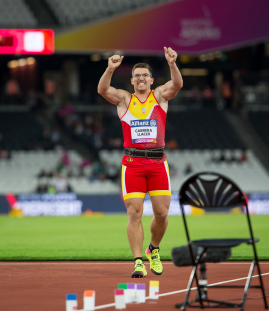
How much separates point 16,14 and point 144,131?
2203cm

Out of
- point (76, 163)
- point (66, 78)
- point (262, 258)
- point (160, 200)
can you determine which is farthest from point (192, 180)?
point (66, 78)

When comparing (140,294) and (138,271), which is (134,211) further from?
(140,294)

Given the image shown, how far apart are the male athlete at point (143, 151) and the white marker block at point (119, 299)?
2349mm

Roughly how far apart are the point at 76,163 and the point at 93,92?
328 inches

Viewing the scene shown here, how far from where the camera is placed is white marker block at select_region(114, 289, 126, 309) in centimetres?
502

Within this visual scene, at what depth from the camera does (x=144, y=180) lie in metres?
7.61

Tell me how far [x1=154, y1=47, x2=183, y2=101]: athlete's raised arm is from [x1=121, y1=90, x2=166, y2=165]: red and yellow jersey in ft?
0.47

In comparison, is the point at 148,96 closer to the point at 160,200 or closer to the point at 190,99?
the point at 160,200

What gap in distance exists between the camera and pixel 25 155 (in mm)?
28531

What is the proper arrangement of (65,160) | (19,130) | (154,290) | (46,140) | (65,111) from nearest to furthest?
(154,290) → (65,160) → (46,140) → (19,130) → (65,111)

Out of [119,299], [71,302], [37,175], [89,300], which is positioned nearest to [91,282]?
[119,299]

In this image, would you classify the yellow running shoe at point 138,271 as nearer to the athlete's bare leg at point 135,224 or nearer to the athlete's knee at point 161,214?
the athlete's bare leg at point 135,224

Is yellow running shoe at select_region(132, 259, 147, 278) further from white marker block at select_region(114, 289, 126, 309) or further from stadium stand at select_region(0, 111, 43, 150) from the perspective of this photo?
stadium stand at select_region(0, 111, 43, 150)

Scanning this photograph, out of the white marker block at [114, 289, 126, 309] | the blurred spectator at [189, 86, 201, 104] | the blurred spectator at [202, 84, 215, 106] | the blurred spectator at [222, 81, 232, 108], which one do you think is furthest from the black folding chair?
the blurred spectator at [222, 81, 232, 108]
